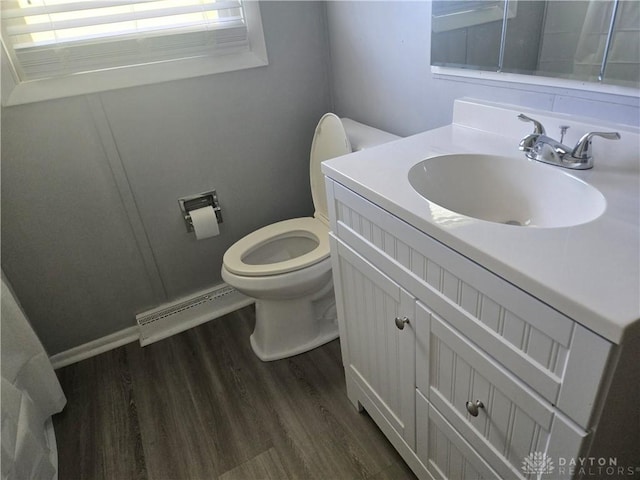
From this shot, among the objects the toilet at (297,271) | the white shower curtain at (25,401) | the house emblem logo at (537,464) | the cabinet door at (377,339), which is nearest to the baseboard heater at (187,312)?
the toilet at (297,271)

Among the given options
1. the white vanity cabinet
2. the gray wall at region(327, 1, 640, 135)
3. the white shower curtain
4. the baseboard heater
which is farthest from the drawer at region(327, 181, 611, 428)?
the baseboard heater

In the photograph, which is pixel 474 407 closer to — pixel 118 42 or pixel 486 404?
pixel 486 404

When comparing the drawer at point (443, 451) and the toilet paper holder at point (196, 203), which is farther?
the toilet paper holder at point (196, 203)

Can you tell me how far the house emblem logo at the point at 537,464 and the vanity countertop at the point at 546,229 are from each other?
0.96 feet

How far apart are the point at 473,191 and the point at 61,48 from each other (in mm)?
1430

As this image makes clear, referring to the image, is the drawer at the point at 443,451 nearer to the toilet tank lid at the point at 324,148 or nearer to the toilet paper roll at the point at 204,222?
the toilet tank lid at the point at 324,148

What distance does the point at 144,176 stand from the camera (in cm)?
174

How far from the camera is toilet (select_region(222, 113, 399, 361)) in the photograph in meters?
1.55

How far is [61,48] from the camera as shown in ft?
4.83

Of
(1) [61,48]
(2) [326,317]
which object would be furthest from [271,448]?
(1) [61,48]

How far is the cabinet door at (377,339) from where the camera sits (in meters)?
1.02

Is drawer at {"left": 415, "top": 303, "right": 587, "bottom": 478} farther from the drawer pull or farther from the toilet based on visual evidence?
the toilet

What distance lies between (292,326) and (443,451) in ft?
2.76

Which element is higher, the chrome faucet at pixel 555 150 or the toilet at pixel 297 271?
the chrome faucet at pixel 555 150
